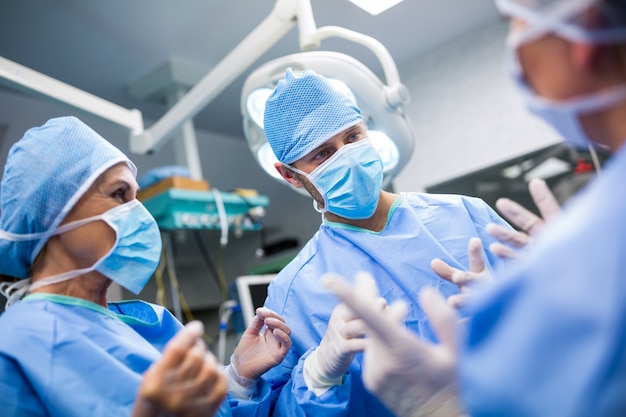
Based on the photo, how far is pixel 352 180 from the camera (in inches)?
54.2

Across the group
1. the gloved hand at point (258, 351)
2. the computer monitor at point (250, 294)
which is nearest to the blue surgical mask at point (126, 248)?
the gloved hand at point (258, 351)

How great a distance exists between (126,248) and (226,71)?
3.87 feet

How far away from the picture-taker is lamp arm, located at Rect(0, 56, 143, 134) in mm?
1768

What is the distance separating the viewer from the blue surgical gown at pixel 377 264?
1.23 m

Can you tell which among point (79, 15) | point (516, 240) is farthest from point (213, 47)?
point (516, 240)

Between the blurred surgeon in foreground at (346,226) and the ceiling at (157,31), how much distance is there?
134cm

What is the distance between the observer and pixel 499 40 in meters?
3.19

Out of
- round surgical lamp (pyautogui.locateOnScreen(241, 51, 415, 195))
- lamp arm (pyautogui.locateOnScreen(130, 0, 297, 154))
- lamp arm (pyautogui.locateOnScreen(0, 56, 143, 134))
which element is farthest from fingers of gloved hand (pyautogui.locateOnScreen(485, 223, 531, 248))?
lamp arm (pyautogui.locateOnScreen(0, 56, 143, 134))

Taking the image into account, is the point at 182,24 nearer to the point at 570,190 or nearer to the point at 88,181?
the point at 88,181

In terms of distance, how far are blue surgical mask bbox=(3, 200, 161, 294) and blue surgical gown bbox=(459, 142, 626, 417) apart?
0.78 meters

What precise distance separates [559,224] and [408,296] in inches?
29.3

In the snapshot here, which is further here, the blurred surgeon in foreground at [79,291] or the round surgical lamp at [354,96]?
the round surgical lamp at [354,96]

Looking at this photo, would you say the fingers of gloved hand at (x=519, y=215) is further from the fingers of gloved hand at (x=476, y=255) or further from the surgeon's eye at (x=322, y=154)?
the surgeon's eye at (x=322, y=154)

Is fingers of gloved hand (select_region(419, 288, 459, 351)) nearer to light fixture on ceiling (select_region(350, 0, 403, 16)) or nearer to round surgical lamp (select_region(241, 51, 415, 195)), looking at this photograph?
round surgical lamp (select_region(241, 51, 415, 195))
